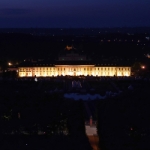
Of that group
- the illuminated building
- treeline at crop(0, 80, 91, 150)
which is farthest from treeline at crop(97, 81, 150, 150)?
the illuminated building

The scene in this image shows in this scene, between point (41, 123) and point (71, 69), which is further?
point (71, 69)

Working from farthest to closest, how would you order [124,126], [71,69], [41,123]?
1. [71,69]
2. [41,123]
3. [124,126]

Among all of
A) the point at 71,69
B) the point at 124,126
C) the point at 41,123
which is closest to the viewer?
the point at 124,126

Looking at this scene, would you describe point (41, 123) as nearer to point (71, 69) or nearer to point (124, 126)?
point (124, 126)

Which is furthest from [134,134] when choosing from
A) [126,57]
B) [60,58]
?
[126,57]

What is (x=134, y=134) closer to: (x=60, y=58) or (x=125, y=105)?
(x=125, y=105)

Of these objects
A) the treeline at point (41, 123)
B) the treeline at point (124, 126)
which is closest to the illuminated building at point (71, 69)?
the treeline at point (41, 123)

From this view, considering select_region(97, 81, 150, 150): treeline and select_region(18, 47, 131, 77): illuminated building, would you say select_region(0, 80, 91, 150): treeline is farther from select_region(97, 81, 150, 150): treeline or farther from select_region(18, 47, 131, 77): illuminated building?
select_region(18, 47, 131, 77): illuminated building

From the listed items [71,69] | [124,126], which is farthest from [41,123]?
[71,69]

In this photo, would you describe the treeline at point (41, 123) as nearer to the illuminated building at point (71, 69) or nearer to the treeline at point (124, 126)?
the treeline at point (124, 126)
